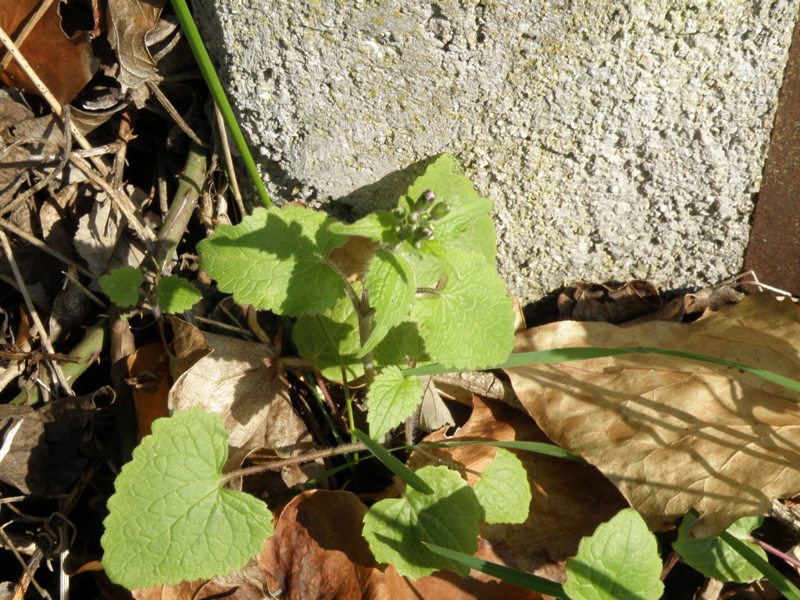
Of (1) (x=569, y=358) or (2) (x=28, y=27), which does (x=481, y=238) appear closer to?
(1) (x=569, y=358)

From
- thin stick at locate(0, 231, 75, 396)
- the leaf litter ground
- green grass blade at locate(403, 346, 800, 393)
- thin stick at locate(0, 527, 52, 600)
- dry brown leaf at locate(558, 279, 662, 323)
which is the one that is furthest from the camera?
dry brown leaf at locate(558, 279, 662, 323)

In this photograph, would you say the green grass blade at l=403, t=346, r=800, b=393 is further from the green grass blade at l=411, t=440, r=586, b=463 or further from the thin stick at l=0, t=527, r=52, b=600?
the thin stick at l=0, t=527, r=52, b=600

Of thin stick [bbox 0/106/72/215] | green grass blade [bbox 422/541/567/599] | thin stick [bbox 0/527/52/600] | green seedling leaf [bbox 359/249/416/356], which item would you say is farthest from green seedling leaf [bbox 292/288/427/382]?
thin stick [bbox 0/527/52/600]

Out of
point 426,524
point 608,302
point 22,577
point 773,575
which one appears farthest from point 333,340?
point 773,575

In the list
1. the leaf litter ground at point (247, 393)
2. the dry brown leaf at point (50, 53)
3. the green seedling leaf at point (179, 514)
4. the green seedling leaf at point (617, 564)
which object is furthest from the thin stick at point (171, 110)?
the green seedling leaf at point (617, 564)

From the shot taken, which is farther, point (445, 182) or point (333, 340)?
point (333, 340)

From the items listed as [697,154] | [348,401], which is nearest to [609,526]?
[348,401]

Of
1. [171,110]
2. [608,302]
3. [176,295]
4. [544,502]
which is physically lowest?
[544,502]
